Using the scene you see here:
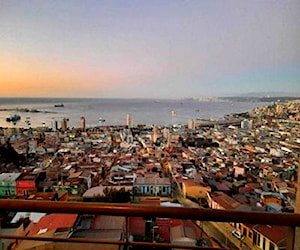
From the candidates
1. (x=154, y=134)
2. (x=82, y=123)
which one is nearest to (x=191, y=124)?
(x=154, y=134)

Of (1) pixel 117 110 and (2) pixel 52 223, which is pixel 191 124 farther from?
(2) pixel 52 223

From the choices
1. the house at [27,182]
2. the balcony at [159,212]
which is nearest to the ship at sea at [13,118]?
the house at [27,182]

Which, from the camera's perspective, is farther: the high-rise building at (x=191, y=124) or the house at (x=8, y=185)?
the high-rise building at (x=191, y=124)

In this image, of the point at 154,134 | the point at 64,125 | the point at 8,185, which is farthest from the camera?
the point at 154,134

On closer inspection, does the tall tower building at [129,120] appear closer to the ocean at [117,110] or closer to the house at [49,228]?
the ocean at [117,110]

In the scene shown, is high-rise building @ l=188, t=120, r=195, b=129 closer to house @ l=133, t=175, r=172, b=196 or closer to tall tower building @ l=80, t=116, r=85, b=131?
house @ l=133, t=175, r=172, b=196

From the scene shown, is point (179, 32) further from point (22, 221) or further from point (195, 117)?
point (22, 221)

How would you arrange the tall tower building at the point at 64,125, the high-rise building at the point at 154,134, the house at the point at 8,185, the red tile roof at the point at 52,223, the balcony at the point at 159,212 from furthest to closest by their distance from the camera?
the high-rise building at the point at 154,134
the tall tower building at the point at 64,125
the house at the point at 8,185
the red tile roof at the point at 52,223
the balcony at the point at 159,212
